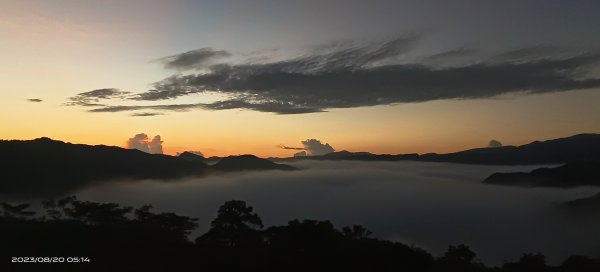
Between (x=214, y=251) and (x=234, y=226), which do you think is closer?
(x=214, y=251)

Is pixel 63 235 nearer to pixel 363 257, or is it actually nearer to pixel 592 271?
pixel 363 257

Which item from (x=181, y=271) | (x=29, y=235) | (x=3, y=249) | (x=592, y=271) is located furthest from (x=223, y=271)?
(x=592, y=271)

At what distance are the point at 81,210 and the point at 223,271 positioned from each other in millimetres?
52860

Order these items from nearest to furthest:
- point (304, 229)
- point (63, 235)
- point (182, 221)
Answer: point (63, 235) < point (304, 229) < point (182, 221)

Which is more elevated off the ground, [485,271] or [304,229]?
[304,229]

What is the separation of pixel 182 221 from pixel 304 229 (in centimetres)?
3205

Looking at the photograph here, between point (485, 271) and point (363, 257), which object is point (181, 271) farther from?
point (485, 271)

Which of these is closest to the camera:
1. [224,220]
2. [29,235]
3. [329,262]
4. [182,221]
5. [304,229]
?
[329,262]

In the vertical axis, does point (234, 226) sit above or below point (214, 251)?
below

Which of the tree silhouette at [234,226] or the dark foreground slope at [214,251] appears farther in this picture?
the tree silhouette at [234,226]

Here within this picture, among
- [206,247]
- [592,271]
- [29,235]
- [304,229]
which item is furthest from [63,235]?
[592,271]

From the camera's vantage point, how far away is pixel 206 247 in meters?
61.0

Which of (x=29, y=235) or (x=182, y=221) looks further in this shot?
(x=182, y=221)

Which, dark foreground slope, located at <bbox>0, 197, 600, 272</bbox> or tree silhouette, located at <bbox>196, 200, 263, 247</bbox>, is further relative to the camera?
tree silhouette, located at <bbox>196, 200, 263, 247</bbox>
